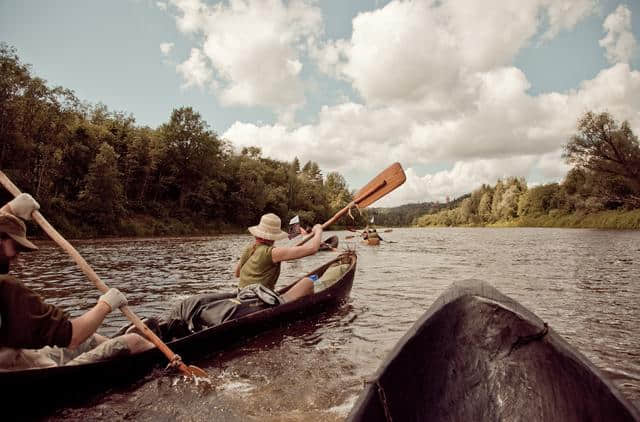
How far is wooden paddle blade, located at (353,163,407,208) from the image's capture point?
Result: 22.7 feet

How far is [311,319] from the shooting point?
695 centimetres

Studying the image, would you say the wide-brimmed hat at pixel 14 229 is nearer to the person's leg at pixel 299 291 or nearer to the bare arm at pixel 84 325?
the bare arm at pixel 84 325

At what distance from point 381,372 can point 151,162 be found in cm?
4819

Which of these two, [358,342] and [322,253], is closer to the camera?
[358,342]

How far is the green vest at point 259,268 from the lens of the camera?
5.77 metres

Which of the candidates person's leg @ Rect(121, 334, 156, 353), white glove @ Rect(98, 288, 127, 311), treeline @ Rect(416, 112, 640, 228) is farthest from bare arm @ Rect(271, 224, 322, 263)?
treeline @ Rect(416, 112, 640, 228)

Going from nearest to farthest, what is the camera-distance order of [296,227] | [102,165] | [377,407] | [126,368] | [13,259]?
[377,407]
[13,259]
[126,368]
[296,227]
[102,165]

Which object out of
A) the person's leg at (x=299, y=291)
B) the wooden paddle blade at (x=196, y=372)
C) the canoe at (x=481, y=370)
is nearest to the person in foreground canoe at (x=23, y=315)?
the wooden paddle blade at (x=196, y=372)

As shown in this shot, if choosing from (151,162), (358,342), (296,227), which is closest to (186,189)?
(151,162)

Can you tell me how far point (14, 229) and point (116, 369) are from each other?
71.2 inches

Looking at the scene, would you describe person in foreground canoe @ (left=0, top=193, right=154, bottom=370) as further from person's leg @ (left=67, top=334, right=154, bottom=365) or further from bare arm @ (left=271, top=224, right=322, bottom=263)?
bare arm @ (left=271, top=224, right=322, bottom=263)

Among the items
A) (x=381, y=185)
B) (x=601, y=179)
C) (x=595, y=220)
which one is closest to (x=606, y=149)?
(x=601, y=179)

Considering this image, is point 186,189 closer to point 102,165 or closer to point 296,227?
point 102,165

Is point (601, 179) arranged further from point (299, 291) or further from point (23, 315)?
point (23, 315)
